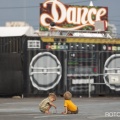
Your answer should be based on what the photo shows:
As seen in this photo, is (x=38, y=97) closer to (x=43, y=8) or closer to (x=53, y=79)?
(x=53, y=79)

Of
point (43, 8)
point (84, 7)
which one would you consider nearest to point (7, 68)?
point (43, 8)

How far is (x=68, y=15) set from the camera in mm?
45156

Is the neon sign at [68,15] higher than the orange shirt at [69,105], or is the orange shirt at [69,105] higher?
the neon sign at [68,15]

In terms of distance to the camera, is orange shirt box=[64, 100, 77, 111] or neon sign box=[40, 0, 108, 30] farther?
neon sign box=[40, 0, 108, 30]

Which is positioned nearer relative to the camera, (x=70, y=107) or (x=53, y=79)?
(x=70, y=107)

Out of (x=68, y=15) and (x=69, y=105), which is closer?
(x=69, y=105)

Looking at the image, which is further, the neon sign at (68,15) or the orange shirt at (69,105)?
the neon sign at (68,15)

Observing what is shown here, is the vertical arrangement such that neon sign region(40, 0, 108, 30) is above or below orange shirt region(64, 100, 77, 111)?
above

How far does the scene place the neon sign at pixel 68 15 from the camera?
4334 centimetres

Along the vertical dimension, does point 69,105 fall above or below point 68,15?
below

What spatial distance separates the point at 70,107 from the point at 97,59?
11.9 meters

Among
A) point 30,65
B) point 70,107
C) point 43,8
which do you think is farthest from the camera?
point 43,8

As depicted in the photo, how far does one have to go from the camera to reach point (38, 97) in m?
26.2

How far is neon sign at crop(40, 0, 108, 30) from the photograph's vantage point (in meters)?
43.3
